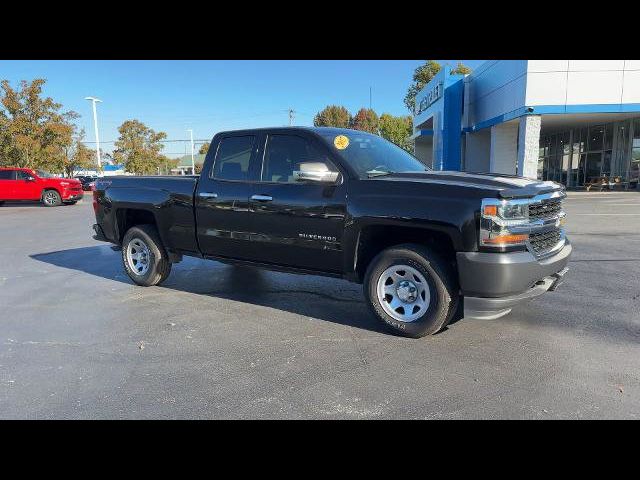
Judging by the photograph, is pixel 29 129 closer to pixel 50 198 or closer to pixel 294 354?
pixel 50 198

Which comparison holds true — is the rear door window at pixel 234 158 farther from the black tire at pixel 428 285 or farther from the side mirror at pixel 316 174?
the black tire at pixel 428 285

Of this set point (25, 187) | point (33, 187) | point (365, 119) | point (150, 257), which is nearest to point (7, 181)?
point (25, 187)

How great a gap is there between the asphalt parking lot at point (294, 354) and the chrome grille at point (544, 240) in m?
0.82

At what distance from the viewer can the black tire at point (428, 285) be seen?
12.9 ft

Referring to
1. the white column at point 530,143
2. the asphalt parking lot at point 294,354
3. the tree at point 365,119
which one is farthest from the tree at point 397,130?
the asphalt parking lot at point 294,354

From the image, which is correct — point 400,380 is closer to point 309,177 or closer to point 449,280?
point 449,280

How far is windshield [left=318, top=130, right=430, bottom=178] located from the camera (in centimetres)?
459

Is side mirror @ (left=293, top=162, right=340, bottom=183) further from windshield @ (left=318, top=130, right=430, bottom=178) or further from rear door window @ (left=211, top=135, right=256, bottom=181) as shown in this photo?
rear door window @ (left=211, top=135, right=256, bottom=181)

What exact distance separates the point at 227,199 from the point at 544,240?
10.7 ft

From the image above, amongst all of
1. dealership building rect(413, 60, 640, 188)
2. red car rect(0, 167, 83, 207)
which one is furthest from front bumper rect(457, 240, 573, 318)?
red car rect(0, 167, 83, 207)

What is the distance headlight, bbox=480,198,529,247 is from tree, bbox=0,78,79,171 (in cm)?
3132

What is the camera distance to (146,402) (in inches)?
123
